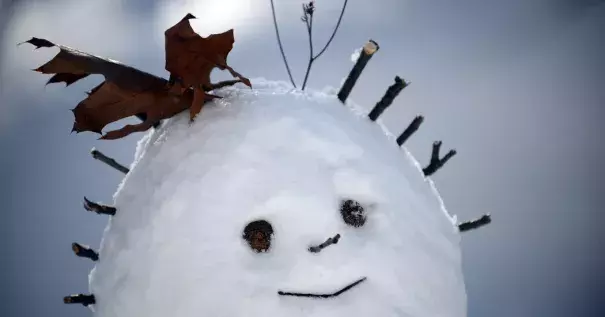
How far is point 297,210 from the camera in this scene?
1036 millimetres

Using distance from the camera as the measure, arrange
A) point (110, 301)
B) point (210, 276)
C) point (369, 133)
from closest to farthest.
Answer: point (210, 276) < point (110, 301) < point (369, 133)

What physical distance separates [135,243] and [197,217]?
0.50 feet

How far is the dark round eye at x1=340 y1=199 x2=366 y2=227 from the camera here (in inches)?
42.2

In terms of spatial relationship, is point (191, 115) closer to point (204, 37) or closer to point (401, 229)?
point (204, 37)

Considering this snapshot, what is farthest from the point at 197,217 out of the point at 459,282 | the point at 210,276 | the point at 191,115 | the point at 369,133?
the point at 459,282

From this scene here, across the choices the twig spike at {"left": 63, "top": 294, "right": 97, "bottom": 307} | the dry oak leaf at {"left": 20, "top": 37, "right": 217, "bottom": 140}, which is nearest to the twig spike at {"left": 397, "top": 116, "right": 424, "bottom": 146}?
the dry oak leaf at {"left": 20, "top": 37, "right": 217, "bottom": 140}

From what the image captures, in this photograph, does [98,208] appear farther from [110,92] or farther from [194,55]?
[194,55]

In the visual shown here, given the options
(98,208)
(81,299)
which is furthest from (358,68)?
(81,299)

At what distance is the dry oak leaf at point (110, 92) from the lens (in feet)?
3.49

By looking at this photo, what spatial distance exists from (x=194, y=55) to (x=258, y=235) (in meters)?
0.39

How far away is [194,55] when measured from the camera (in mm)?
1105

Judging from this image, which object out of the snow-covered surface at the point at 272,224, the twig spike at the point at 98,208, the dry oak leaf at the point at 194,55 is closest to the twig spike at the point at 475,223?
the snow-covered surface at the point at 272,224

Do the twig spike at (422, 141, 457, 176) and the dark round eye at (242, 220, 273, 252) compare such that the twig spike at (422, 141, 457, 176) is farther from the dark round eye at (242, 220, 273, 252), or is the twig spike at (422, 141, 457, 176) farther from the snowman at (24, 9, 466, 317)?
the dark round eye at (242, 220, 273, 252)

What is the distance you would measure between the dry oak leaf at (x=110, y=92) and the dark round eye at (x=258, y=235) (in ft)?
1.03
